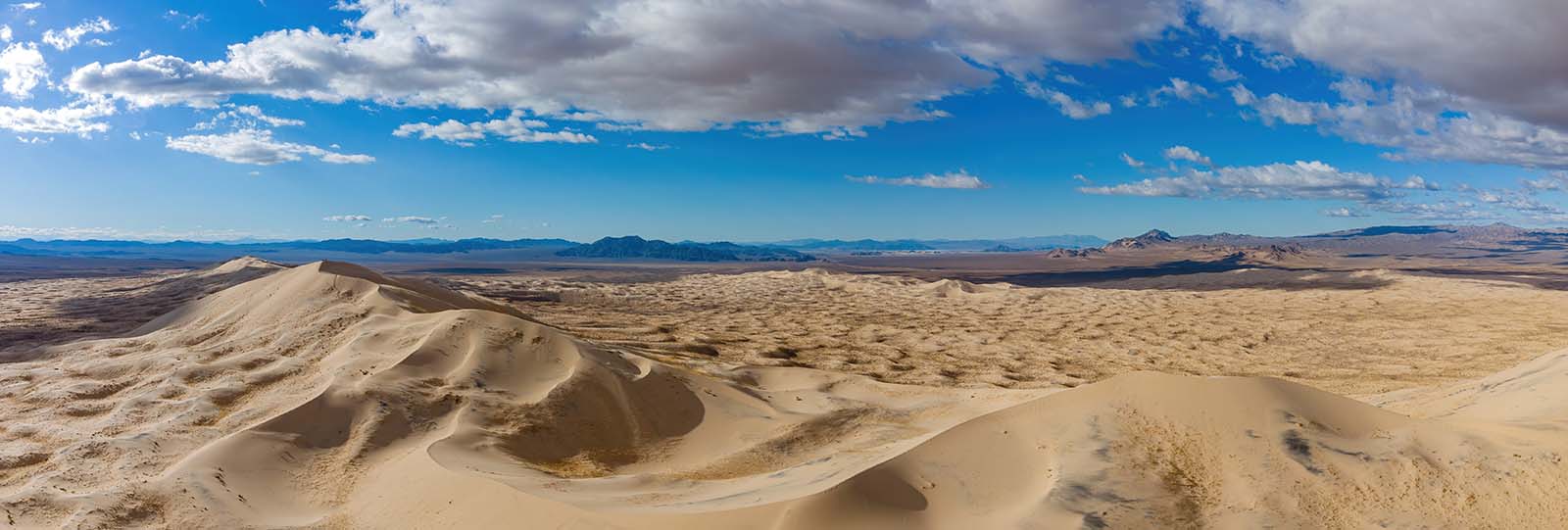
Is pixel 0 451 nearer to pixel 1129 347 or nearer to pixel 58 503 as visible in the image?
pixel 58 503

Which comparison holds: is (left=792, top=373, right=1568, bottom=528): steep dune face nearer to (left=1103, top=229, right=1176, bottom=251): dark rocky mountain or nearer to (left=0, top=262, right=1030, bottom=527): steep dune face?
(left=0, top=262, right=1030, bottom=527): steep dune face

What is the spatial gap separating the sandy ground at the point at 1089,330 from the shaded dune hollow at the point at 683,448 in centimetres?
474

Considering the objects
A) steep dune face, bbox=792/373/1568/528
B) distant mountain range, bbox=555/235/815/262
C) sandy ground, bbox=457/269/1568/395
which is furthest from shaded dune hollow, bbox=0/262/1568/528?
distant mountain range, bbox=555/235/815/262

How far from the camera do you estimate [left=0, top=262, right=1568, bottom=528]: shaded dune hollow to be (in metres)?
4.58

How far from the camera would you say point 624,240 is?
533 ft

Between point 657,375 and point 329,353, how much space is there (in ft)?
14.4

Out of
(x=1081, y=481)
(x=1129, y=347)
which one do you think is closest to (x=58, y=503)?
(x=1081, y=481)

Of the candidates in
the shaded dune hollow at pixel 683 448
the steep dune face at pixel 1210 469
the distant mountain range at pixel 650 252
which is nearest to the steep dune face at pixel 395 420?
the shaded dune hollow at pixel 683 448

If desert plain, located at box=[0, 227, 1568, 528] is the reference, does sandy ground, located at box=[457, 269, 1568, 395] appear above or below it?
below

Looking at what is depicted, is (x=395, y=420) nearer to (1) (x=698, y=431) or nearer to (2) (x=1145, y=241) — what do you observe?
(1) (x=698, y=431)

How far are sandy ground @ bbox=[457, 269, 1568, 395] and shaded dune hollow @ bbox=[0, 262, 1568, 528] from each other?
474 centimetres

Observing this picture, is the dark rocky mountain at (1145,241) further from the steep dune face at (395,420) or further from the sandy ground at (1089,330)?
the steep dune face at (395,420)

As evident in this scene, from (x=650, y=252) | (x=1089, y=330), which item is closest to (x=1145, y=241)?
(x=650, y=252)

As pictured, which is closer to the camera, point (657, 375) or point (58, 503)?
point (58, 503)
